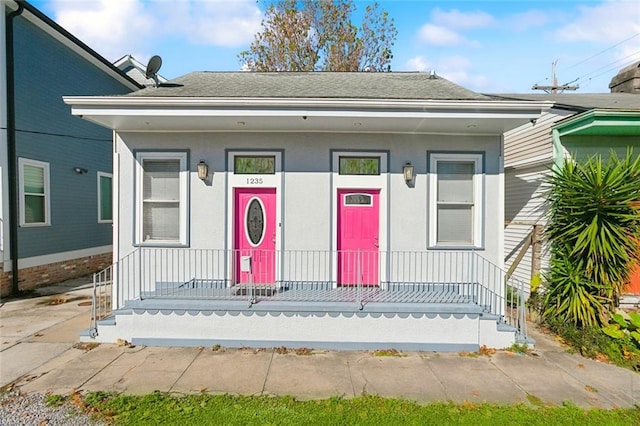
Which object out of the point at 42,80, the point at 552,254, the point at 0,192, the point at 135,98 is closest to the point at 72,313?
the point at 0,192

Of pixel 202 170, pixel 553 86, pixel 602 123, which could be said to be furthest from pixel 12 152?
pixel 553 86

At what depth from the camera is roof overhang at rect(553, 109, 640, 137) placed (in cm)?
626

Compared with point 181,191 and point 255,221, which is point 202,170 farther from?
point 255,221

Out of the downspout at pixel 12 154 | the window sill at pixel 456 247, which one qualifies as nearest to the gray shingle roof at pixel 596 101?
the window sill at pixel 456 247

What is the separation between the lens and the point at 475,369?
15.7 ft

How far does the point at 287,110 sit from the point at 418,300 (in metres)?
3.76

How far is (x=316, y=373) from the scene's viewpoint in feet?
15.1

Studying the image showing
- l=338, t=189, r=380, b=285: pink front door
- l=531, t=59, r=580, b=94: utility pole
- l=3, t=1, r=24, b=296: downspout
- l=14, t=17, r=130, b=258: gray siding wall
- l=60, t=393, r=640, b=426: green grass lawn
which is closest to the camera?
l=60, t=393, r=640, b=426: green grass lawn

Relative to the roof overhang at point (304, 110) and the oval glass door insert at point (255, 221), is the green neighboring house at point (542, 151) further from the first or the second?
the oval glass door insert at point (255, 221)

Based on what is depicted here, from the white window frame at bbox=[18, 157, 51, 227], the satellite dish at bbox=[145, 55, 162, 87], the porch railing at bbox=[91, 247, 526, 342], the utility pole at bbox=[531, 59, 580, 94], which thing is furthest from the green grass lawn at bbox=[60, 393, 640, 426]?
the utility pole at bbox=[531, 59, 580, 94]

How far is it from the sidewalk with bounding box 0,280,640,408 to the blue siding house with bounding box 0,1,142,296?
4.06 meters

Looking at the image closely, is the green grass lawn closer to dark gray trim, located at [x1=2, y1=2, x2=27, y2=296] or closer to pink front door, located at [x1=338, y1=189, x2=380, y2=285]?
pink front door, located at [x1=338, y1=189, x2=380, y2=285]

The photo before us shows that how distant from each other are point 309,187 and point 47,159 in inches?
308

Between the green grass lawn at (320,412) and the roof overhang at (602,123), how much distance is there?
15.7 feet
